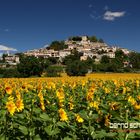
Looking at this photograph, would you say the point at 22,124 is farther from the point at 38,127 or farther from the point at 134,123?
the point at 134,123

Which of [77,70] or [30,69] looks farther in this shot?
[77,70]

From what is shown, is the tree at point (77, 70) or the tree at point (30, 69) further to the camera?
the tree at point (77, 70)

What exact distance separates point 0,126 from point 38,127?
0.49 metres

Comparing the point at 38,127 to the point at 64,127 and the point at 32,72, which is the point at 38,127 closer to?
the point at 64,127

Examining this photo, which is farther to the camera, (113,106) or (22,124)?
(113,106)

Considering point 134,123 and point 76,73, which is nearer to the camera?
point 134,123

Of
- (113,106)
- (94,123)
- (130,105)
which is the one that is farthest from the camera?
(130,105)

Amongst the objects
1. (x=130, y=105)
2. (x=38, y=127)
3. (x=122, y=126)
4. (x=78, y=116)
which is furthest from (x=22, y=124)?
(x=130, y=105)

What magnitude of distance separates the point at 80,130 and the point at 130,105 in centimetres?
175

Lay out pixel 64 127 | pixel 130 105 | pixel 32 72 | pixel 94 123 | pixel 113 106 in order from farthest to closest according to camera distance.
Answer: pixel 32 72, pixel 130 105, pixel 113 106, pixel 94 123, pixel 64 127

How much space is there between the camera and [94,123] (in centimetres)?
566

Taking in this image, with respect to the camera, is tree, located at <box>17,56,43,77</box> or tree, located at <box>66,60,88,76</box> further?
tree, located at <box>66,60,88,76</box>

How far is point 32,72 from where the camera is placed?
70.2 meters

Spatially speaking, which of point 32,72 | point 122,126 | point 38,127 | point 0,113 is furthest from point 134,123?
point 32,72
